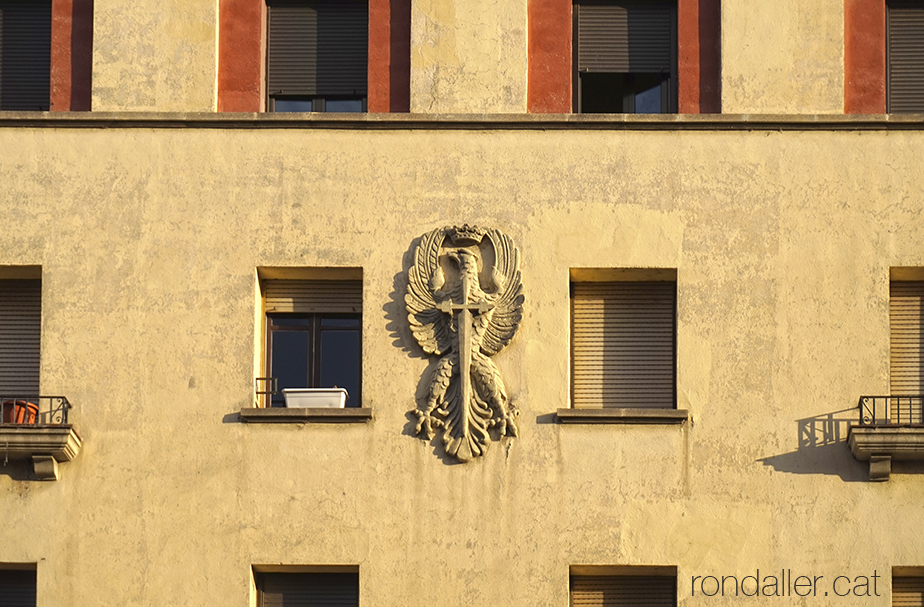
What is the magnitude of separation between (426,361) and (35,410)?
493 cm

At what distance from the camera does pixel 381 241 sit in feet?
88.7

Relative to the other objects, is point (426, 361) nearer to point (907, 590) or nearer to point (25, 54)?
point (907, 590)

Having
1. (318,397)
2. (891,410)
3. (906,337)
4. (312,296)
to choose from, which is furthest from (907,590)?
(312,296)

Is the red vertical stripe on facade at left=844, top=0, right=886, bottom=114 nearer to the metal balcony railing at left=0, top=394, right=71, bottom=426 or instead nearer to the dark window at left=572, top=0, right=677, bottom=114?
the dark window at left=572, top=0, right=677, bottom=114

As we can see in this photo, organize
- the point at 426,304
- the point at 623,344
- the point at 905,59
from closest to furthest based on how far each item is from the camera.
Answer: the point at 426,304 → the point at 623,344 → the point at 905,59

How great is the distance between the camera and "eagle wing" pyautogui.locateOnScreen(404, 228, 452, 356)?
26734 millimetres

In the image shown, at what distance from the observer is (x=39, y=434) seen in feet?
84.9

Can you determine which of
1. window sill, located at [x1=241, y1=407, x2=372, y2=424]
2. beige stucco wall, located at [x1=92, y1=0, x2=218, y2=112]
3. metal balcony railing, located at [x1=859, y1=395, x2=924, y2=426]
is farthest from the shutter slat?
beige stucco wall, located at [x1=92, y1=0, x2=218, y2=112]

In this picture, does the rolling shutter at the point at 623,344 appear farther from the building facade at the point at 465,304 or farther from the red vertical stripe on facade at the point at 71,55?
the red vertical stripe on facade at the point at 71,55

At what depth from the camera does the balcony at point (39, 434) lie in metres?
25.9

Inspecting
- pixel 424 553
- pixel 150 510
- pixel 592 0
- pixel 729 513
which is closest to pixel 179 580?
pixel 150 510

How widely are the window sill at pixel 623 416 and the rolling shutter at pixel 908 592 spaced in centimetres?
332

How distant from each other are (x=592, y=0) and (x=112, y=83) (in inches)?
253

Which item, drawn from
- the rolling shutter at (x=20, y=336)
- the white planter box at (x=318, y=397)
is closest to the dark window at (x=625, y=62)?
the white planter box at (x=318, y=397)
